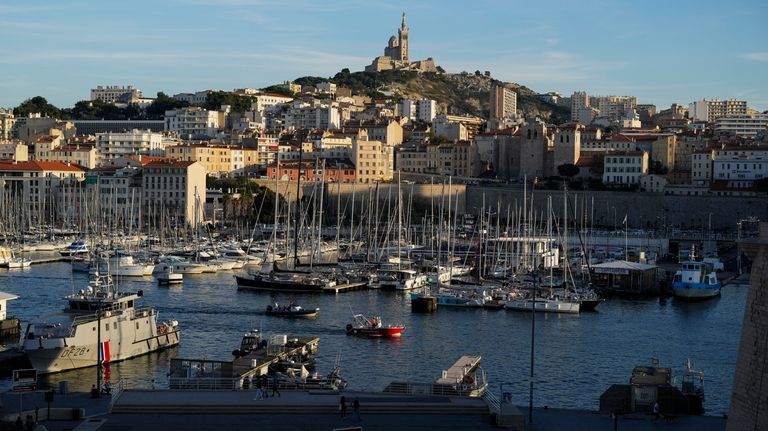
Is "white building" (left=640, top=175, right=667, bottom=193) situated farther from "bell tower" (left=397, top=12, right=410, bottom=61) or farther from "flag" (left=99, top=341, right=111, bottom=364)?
"bell tower" (left=397, top=12, right=410, bottom=61)

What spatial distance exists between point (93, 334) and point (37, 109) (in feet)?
250

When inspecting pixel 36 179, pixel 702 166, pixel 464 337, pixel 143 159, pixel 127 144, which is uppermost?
pixel 127 144

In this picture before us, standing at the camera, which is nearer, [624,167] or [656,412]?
[656,412]

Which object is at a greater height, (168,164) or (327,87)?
(327,87)

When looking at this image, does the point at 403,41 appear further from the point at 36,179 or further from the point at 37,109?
the point at 36,179

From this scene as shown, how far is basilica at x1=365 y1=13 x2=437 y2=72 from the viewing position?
12112 centimetres

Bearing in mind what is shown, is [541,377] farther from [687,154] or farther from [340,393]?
[687,154]

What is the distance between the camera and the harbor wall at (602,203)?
55531mm

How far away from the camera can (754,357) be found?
965 cm

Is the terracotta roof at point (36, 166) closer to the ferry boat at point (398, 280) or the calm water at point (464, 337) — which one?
the calm water at point (464, 337)

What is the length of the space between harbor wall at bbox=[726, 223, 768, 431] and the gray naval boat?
1158 cm

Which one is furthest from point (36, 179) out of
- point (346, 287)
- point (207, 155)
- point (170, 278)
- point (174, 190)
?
point (346, 287)

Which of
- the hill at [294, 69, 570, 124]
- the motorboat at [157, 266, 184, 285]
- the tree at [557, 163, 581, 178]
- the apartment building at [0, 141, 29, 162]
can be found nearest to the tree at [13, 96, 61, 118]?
the apartment building at [0, 141, 29, 162]

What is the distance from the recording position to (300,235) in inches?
1751
